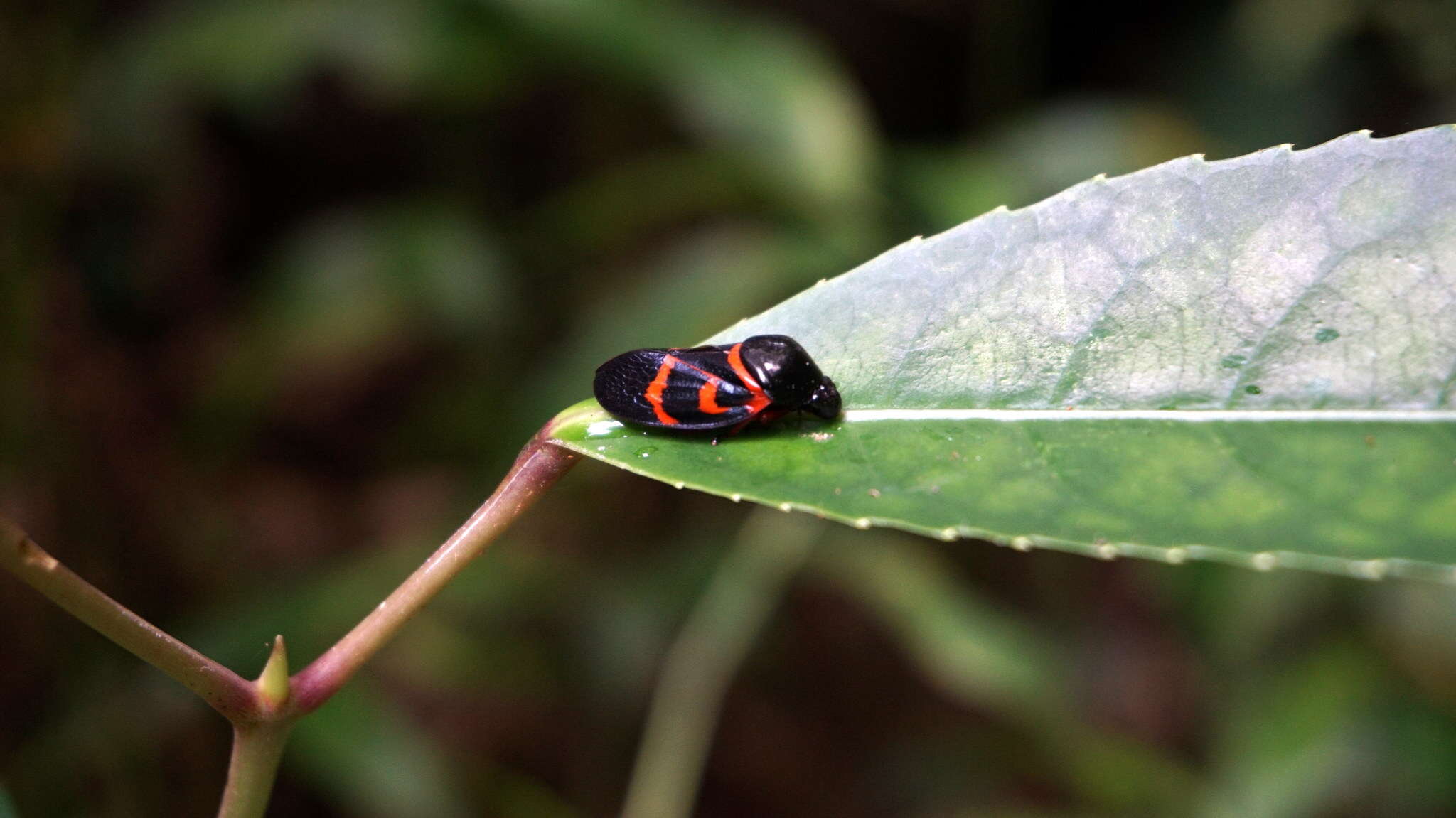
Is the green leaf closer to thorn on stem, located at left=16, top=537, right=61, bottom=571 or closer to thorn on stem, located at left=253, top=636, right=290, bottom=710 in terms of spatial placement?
thorn on stem, located at left=253, top=636, right=290, bottom=710

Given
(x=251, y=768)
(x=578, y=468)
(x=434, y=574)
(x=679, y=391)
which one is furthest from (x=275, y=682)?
(x=578, y=468)

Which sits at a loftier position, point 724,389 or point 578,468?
point 724,389

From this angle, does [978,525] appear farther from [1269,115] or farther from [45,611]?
[1269,115]

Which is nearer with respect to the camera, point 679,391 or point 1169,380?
point 1169,380

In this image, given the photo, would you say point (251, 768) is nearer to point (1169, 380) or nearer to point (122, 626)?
point (122, 626)

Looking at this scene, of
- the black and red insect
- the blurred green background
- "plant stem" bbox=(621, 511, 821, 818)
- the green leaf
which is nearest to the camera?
the green leaf

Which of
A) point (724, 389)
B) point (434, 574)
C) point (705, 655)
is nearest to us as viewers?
point (434, 574)

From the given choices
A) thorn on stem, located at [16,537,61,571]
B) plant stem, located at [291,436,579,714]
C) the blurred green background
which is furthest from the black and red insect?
the blurred green background

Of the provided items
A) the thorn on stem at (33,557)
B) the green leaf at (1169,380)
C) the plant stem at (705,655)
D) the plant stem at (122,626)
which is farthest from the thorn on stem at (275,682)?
the plant stem at (705,655)
